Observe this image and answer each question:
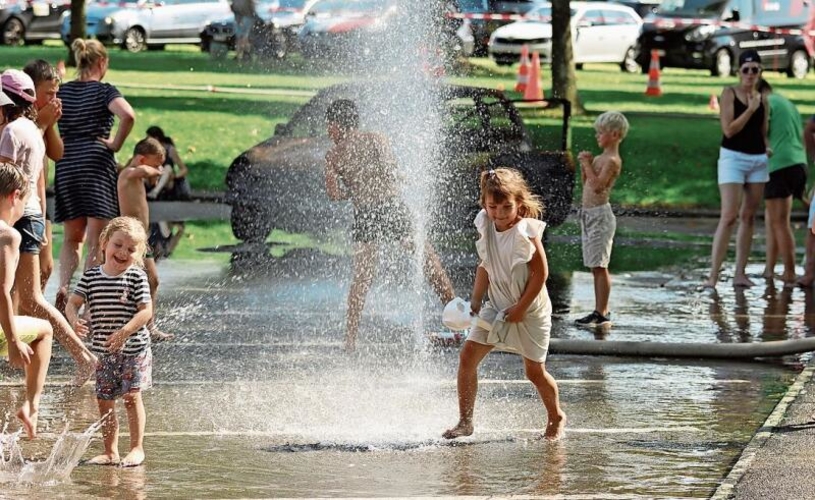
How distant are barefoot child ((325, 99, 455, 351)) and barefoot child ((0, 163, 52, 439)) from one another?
2862 millimetres

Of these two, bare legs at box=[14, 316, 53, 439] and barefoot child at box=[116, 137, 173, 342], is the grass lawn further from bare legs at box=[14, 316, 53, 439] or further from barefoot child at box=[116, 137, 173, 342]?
bare legs at box=[14, 316, 53, 439]

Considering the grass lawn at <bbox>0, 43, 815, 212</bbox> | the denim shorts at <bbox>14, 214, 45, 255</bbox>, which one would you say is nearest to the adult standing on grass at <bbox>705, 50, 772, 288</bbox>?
the denim shorts at <bbox>14, 214, 45, 255</bbox>

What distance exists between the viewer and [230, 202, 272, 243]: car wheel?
634 inches

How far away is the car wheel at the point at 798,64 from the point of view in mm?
37938

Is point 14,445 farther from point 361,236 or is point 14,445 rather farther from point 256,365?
point 361,236

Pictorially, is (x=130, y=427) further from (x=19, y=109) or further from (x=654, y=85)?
(x=654, y=85)

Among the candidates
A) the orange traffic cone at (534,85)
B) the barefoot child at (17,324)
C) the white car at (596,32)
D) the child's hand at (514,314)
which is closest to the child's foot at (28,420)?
the barefoot child at (17,324)

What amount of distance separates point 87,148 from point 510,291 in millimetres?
4106

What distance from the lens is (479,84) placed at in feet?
104

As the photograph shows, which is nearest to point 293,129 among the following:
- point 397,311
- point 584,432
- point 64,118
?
point 397,311

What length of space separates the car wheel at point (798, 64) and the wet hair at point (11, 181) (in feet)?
107

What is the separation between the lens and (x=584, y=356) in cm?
1037

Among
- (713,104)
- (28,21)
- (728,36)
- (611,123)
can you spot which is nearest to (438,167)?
(611,123)

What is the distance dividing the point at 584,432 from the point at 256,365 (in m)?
2.55
